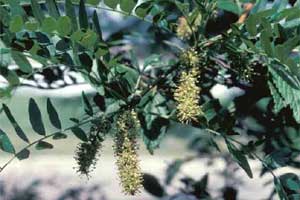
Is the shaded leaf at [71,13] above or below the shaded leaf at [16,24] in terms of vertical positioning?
below

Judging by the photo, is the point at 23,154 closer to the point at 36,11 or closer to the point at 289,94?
the point at 36,11

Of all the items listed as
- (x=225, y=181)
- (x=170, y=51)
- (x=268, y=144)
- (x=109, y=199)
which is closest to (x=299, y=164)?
(x=268, y=144)

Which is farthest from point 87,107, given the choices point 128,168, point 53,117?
point 128,168

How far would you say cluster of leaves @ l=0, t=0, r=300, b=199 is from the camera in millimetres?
768

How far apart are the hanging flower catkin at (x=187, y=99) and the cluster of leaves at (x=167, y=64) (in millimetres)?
53

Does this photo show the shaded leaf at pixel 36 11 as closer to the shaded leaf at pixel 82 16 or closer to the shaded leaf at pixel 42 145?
the shaded leaf at pixel 82 16

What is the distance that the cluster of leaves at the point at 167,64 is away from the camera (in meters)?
0.77

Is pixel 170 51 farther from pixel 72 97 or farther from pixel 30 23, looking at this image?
pixel 30 23

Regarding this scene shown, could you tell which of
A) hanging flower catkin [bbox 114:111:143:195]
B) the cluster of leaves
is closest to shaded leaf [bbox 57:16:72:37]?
the cluster of leaves

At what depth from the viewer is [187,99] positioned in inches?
31.5

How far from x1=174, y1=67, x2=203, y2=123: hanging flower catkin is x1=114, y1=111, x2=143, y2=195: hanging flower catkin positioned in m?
0.06

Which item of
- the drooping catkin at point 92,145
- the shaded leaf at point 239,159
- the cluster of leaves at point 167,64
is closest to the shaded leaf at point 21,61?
the cluster of leaves at point 167,64

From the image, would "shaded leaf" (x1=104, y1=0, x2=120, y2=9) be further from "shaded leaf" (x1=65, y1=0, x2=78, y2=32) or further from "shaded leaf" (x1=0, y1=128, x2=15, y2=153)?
"shaded leaf" (x1=0, y1=128, x2=15, y2=153)

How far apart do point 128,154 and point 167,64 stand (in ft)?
0.85
